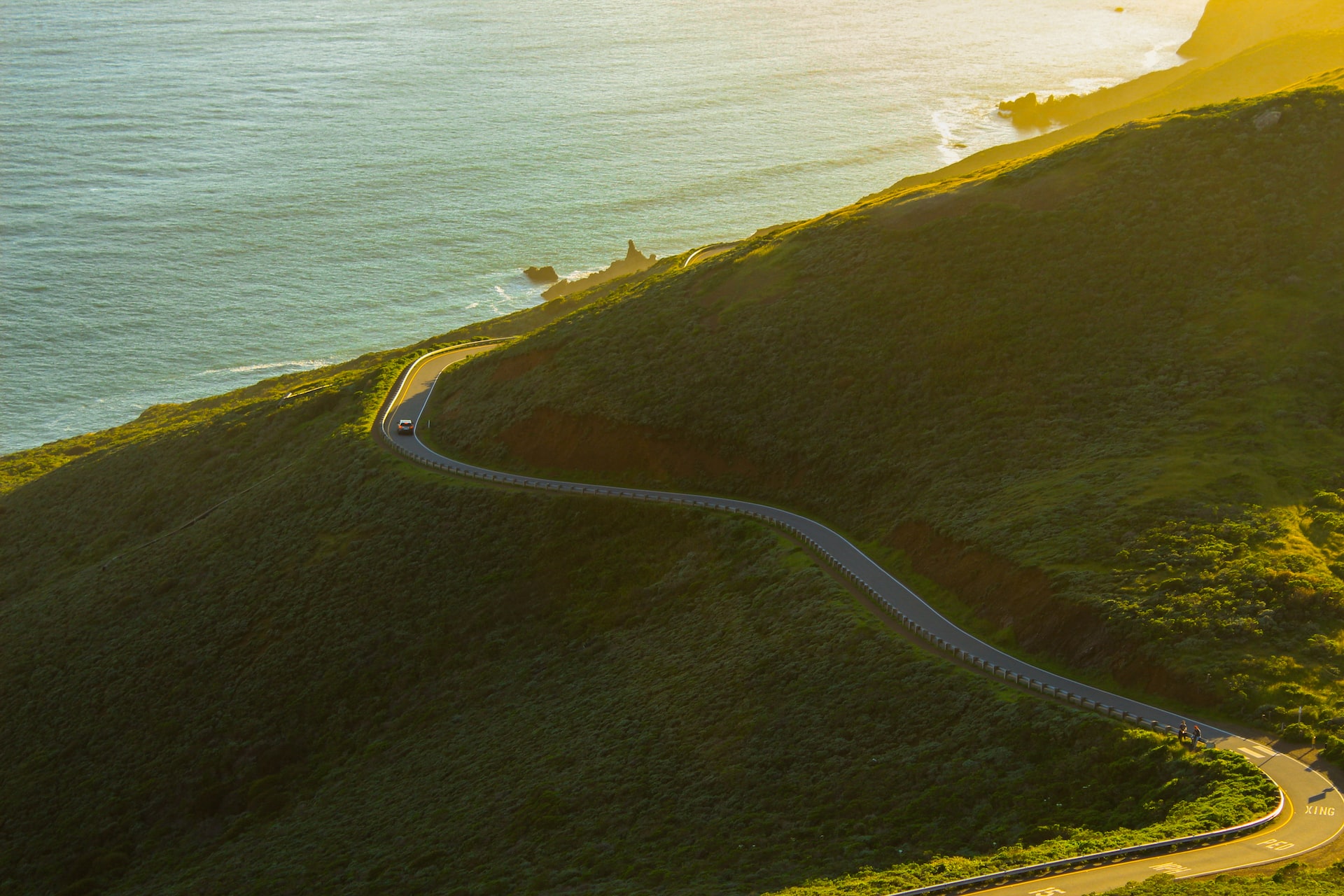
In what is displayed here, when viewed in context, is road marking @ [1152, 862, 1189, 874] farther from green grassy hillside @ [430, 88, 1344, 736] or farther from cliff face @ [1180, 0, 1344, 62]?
cliff face @ [1180, 0, 1344, 62]

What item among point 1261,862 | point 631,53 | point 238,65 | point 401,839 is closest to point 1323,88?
point 1261,862

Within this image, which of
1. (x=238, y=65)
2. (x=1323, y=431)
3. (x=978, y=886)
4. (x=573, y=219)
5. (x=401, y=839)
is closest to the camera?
(x=978, y=886)

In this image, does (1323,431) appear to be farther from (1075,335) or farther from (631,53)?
(631,53)

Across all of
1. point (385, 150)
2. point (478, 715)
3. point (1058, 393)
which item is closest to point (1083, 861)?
point (478, 715)

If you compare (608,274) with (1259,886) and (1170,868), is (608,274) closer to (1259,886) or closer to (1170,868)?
(1170,868)

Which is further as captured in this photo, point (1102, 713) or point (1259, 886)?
point (1102, 713)

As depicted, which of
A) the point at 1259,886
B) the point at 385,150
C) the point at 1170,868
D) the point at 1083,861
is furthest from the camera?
the point at 385,150
